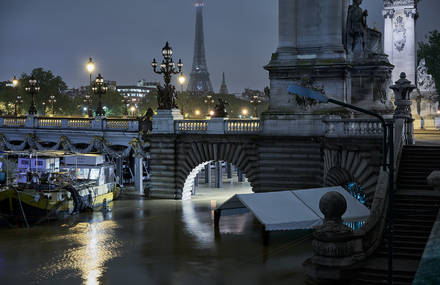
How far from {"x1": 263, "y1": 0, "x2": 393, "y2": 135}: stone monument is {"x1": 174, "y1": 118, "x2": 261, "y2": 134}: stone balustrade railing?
1627 millimetres

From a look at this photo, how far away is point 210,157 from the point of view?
39.9 m

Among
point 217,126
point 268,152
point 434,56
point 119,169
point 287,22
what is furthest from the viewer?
point 434,56

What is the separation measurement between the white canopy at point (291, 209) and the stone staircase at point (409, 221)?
3.11 m

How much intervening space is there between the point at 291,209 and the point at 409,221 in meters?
7.42

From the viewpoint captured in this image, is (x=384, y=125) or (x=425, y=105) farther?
(x=425, y=105)

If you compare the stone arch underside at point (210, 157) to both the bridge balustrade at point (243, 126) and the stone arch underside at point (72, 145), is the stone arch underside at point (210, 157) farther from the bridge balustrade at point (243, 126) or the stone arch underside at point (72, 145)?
the stone arch underside at point (72, 145)

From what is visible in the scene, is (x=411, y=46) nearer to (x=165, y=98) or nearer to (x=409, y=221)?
(x=165, y=98)

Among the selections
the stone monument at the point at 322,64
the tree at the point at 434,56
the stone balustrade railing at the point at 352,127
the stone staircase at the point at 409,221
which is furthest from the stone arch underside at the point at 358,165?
the tree at the point at 434,56

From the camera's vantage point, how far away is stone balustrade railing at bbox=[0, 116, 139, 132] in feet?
169

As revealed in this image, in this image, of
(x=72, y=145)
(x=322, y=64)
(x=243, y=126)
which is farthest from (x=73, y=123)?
(x=322, y=64)

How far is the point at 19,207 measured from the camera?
115 ft

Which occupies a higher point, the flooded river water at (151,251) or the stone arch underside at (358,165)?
the stone arch underside at (358,165)

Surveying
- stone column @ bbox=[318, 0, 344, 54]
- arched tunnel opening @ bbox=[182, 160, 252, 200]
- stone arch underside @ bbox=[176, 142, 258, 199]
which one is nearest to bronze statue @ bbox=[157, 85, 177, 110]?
stone arch underside @ bbox=[176, 142, 258, 199]

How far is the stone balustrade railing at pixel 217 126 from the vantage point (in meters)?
38.4
